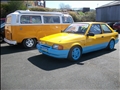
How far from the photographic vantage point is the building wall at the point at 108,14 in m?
30.6

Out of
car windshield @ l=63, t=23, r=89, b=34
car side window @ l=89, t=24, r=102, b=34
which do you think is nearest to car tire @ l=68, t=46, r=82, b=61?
car windshield @ l=63, t=23, r=89, b=34

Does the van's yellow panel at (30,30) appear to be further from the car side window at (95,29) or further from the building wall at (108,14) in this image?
the building wall at (108,14)

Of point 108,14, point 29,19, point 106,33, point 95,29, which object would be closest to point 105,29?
point 106,33

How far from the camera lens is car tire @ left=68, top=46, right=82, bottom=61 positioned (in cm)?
528

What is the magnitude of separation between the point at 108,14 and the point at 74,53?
30310mm

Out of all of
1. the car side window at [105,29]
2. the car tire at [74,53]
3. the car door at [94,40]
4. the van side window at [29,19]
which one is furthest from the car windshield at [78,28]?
the van side window at [29,19]

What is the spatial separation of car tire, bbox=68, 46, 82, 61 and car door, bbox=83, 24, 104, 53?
40cm

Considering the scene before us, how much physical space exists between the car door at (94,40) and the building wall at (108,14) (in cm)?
2630

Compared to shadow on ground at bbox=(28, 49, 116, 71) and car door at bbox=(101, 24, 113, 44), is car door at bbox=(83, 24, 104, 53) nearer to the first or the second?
car door at bbox=(101, 24, 113, 44)

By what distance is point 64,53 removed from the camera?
16.7ft

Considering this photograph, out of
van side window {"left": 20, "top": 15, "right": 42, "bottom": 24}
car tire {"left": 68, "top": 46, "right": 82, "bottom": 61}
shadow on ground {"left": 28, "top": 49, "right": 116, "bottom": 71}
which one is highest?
van side window {"left": 20, "top": 15, "right": 42, "bottom": 24}

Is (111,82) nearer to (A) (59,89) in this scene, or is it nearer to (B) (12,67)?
(A) (59,89)

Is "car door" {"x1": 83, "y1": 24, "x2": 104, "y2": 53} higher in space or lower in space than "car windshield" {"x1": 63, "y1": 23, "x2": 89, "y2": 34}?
lower

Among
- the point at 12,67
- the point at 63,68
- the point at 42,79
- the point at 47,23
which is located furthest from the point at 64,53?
the point at 47,23
